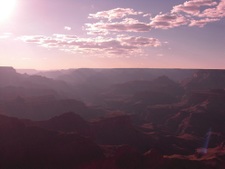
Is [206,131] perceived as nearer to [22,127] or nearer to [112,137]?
[112,137]

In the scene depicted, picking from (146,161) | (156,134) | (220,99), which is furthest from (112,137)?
(220,99)

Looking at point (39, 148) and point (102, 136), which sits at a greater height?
point (39, 148)

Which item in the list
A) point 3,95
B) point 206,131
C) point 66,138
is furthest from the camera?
point 3,95

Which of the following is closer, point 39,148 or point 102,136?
point 39,148

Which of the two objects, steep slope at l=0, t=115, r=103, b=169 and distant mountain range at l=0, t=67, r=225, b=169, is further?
distant mountain range at l=0, t=67, r=225, b=169

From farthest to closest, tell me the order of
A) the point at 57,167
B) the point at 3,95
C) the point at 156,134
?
the point at 3,95 < the point at 156,134 < the point at 57,167

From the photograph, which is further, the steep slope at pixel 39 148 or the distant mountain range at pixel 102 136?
the distant mountain range at pixel 102 136

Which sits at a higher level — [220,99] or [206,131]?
[220,99]

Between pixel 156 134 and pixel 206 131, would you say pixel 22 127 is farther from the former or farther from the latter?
pixel 206 131

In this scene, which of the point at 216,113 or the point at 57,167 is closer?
the point at 57,167
